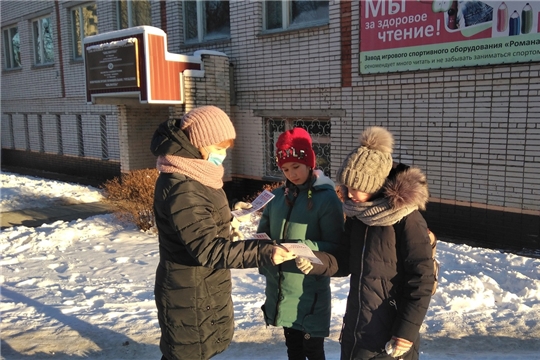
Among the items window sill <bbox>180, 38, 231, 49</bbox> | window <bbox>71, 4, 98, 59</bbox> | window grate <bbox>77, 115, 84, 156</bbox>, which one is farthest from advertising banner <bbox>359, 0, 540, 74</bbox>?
window grate <bbox>77, 115, 84, 156</bbox>

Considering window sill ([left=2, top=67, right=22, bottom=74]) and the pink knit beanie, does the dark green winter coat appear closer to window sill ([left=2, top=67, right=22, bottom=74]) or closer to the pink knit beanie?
the pink knit beanie

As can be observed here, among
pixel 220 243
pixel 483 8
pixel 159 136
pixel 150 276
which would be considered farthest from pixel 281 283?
pixel 483 8

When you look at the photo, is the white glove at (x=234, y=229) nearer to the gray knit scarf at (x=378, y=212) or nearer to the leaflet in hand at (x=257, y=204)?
the leaflet in hand at (x=257, y=204)

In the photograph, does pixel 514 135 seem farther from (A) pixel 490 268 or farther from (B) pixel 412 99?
(A) pixel 490 268

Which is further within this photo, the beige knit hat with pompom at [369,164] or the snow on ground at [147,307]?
the snow on ground at [147,307]

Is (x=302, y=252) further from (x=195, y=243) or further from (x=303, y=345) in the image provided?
(x=303, y=345)

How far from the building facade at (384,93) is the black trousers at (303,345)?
4388 mm

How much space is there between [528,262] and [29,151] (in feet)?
53.6

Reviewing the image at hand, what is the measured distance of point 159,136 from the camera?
7.40 ft

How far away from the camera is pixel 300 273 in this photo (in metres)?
2.56

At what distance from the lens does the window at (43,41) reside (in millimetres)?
14578

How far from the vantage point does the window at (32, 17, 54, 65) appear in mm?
14578

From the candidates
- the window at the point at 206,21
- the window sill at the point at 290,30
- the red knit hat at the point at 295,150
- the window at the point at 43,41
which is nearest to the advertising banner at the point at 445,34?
the window sill at the point at 290,30

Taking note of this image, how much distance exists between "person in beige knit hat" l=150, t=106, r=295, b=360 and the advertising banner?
484 centimetres
